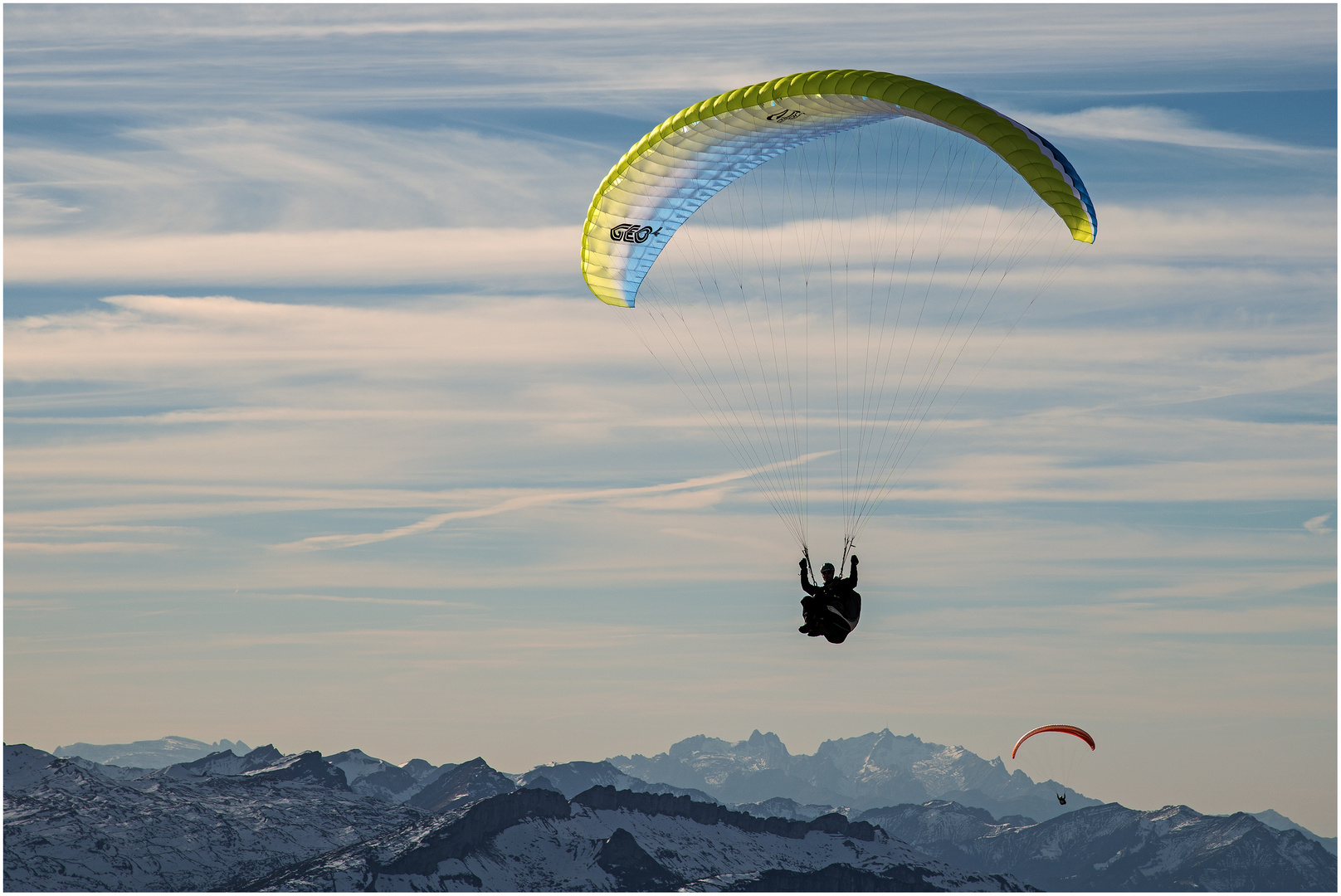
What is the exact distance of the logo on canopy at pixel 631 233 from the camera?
44844mm

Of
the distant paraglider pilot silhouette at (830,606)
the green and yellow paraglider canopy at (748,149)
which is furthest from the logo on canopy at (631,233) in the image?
the distant paraglider pilot silhouette at (830,606)

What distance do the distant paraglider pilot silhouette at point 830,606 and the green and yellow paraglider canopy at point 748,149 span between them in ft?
33.9

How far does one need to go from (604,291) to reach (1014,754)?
97.0ft

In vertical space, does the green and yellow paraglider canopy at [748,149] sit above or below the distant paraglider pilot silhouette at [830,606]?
above

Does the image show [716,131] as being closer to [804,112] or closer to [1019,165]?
[804,112]

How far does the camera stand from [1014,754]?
64.0 meters

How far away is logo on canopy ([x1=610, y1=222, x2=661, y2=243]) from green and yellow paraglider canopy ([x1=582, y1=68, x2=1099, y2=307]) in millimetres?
24

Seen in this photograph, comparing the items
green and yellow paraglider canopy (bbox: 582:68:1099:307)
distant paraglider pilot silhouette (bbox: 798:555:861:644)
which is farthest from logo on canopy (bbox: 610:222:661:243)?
distant paraglider pilot silhouette (bbox: 798:555:861:644)

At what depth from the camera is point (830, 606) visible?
37.9 metres

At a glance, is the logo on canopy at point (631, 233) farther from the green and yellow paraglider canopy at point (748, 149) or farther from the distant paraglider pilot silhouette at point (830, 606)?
the distant paraglider pilot silhouette at point (830, 606)

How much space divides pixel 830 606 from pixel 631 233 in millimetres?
13448

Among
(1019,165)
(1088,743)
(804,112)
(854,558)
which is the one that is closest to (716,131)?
(804,112)

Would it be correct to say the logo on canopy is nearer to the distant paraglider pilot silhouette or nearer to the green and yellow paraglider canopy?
the green and yellow paraglider canopy

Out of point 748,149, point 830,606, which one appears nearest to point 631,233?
point 748,149
